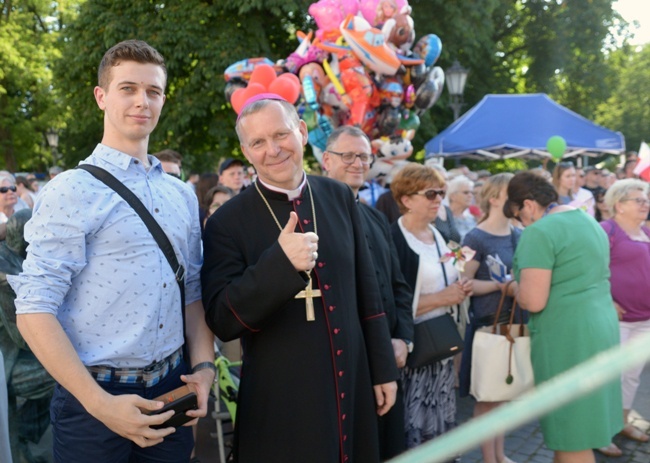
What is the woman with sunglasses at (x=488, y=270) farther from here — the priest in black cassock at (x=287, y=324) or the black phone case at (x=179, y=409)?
the black phone case at (x=179, y=409)

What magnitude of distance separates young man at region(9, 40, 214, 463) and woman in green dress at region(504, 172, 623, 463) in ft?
6.84

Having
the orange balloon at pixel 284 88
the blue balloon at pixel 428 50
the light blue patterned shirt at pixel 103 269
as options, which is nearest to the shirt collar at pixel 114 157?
the light blue patterned shirt at pixel 103 269

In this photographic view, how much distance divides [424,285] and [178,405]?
6.71 ft

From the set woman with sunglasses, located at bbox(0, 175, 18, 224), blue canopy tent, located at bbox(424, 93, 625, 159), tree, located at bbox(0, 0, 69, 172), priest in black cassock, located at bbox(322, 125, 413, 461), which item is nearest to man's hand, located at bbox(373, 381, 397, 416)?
priest in black cassock, located at bbox(322, 125, 413, 461)

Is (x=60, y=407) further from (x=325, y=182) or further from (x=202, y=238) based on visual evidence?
(x=325, y=182)

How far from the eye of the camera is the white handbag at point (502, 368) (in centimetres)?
394

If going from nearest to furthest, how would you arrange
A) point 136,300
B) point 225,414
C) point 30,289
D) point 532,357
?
point 30,289 < point 136,300 < point 532,357 < point 225,414

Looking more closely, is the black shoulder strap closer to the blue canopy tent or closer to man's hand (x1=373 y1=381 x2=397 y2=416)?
man's hand (x1=373 y1=381 x2=397 y2=416)

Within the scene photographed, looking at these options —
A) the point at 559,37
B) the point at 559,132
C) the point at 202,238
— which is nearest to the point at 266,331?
the point at 202,238

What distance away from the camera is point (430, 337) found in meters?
3.61

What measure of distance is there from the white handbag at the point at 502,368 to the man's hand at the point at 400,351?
852 mm

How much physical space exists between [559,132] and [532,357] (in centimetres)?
949

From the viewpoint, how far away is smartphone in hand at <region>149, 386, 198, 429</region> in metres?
2.01

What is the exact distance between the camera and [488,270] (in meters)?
4.43
